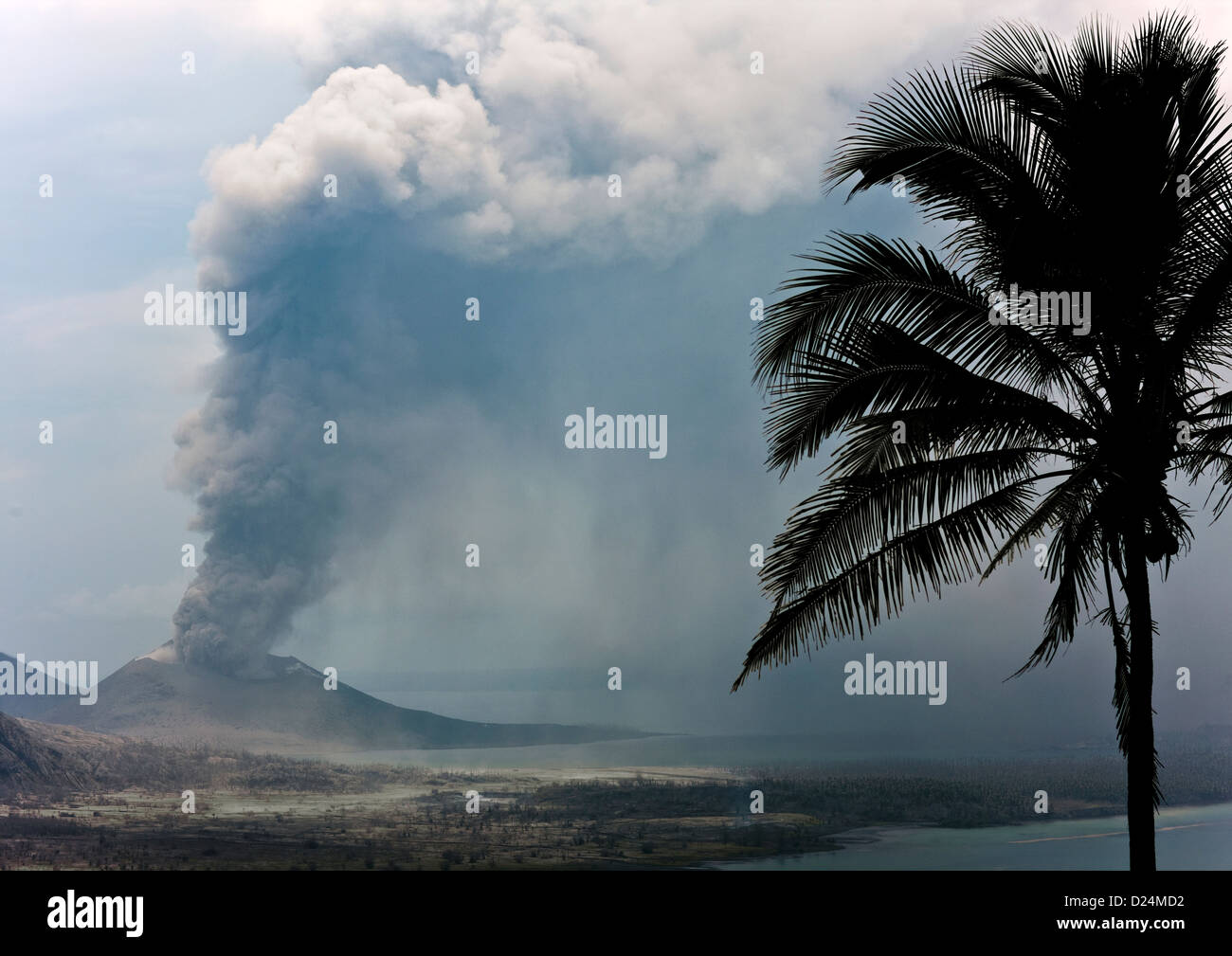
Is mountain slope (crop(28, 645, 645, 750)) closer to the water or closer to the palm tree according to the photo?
the water

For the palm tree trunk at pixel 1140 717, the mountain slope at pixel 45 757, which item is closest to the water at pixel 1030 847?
the palm tree trunk at pixel 1140 717

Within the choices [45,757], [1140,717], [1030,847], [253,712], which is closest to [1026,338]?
[1140,717]

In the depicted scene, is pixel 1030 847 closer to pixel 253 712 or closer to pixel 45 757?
pixel 253 712

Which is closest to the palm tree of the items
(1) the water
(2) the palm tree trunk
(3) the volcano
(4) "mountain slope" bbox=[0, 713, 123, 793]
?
(2) the palm tree trunk

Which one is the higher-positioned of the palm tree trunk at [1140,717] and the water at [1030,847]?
the palm tree trunk at [1140,717]

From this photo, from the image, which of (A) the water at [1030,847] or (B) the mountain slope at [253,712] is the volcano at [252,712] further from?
(A) the water at [1030,847]
